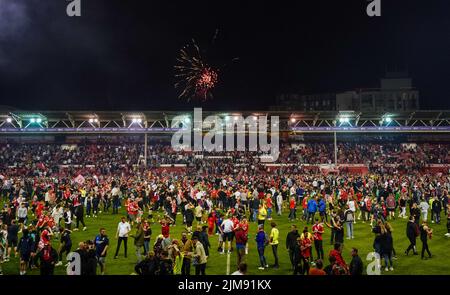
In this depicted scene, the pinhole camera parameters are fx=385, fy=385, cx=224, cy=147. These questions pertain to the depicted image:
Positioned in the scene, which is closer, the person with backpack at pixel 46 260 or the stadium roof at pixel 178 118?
the person with backpack at pixel 46 260

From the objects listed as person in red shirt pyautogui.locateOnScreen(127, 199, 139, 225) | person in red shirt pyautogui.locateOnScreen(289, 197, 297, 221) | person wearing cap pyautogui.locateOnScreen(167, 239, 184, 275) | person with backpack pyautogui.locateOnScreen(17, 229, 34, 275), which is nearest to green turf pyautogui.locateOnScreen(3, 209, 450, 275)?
person with backpack pyautogui.locateOnScreen(17, 229, 34, 275)

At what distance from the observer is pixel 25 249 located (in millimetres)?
12484

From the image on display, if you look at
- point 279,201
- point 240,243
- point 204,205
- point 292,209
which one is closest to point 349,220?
point 292,209

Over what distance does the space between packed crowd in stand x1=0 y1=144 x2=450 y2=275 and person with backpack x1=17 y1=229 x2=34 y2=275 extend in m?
0.03

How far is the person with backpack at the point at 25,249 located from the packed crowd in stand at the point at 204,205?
0.03m

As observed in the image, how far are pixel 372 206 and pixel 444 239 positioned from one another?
356 centimetres

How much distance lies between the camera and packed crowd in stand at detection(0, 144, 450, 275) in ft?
39.7

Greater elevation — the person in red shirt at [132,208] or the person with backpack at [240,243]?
the person in red shirt at [132,208]

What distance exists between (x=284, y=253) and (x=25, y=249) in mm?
9315

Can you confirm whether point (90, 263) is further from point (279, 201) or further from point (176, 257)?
point (279, 201)

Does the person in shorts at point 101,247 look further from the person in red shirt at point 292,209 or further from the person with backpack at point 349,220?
the person in red shirt at point 292,209

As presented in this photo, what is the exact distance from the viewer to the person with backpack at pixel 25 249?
490 inches

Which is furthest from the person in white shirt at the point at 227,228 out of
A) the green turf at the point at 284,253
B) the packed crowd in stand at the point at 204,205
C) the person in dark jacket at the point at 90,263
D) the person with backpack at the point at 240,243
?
the person in dark jacket at the point at 90,263
